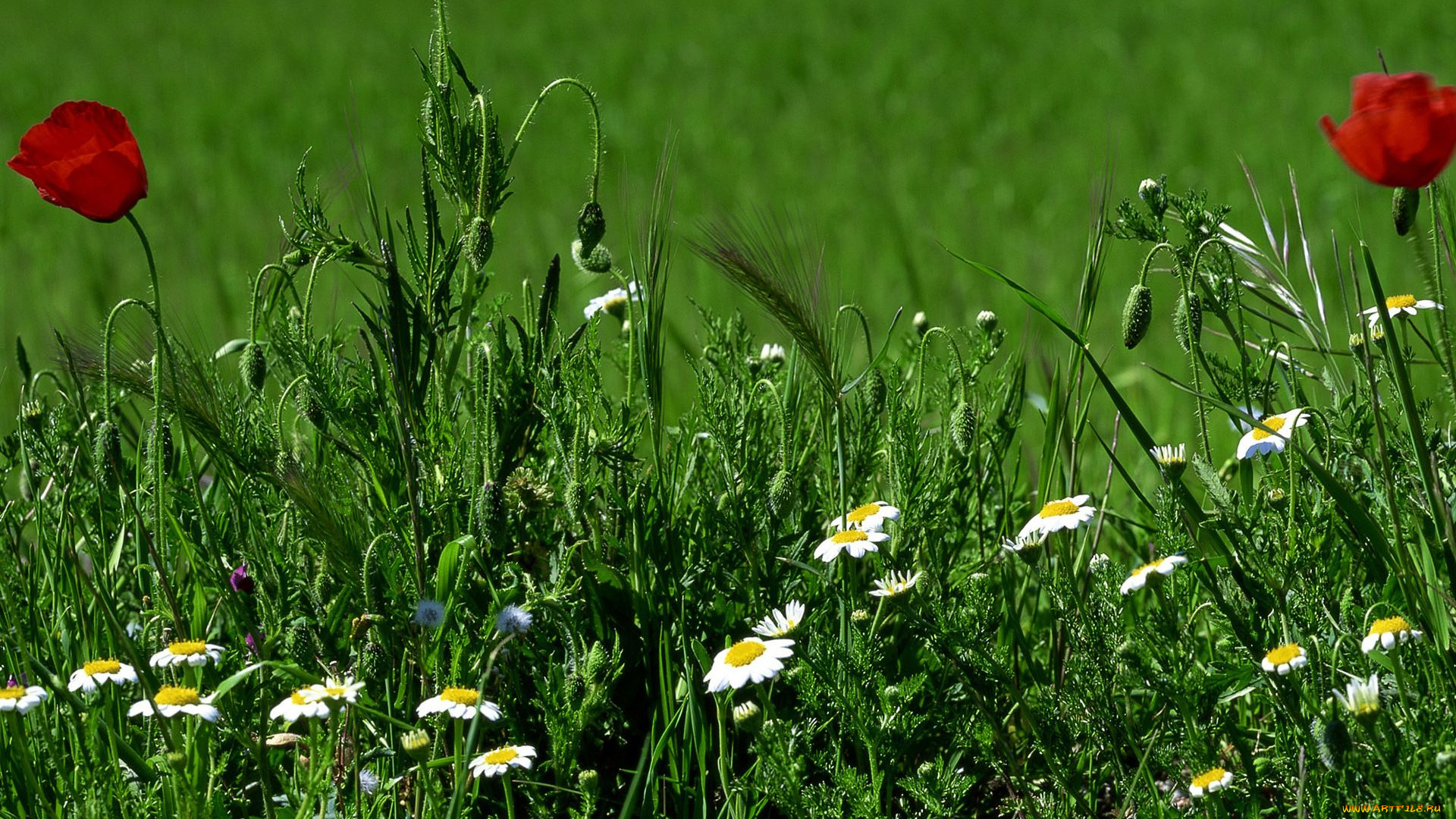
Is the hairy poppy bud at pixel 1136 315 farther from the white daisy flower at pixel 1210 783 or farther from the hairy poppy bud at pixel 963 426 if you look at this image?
the white daisy flower at pixel 1210 783

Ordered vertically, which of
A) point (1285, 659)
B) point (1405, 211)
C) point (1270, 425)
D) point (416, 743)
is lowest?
point (416, 743)

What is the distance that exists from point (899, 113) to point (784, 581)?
6.17 meters

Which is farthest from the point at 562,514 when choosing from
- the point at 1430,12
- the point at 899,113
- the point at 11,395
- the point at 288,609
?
the point at 1430,12

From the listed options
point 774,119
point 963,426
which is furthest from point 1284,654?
point 774,119

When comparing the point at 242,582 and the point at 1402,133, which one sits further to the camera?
the point at 242,582

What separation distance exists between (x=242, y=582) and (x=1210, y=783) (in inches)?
36.6

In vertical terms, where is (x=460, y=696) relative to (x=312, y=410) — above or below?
below

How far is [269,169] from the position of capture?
23.1 ft

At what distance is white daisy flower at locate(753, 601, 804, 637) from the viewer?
3.84 ft

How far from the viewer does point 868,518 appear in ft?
3.92

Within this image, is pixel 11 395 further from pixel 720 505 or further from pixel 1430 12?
pixel 1430 12

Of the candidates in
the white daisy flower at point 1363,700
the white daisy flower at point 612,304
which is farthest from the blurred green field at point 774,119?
the white daisy flower at point 1363,700

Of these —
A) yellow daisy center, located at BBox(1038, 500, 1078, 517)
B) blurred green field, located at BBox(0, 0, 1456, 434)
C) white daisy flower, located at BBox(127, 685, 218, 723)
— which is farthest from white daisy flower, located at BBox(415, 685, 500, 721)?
blurred green field, located at BBox(0, 0, 1456, 434)

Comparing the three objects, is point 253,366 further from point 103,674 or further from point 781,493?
point 781,493
